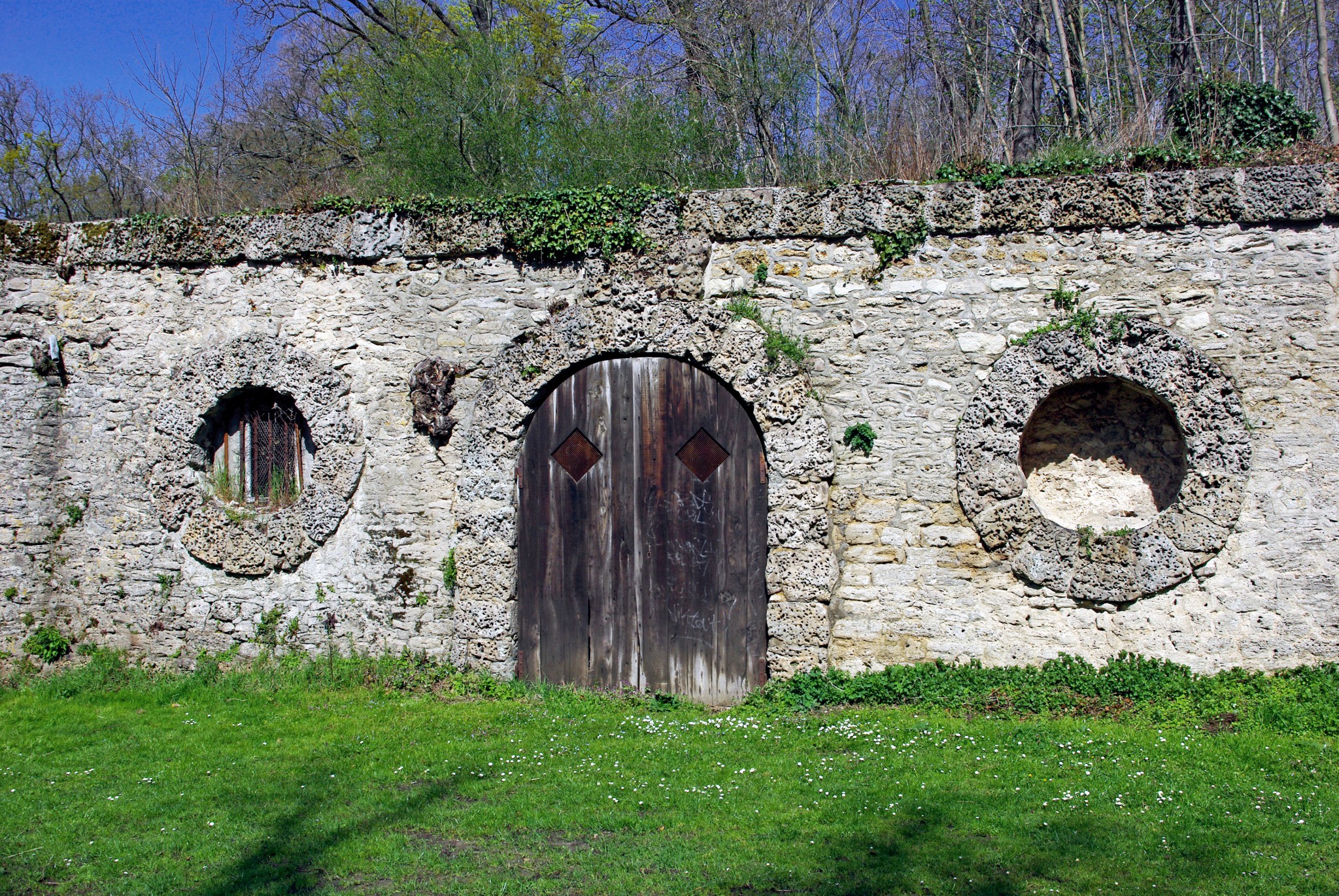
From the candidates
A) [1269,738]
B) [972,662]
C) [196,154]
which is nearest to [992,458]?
[972,662]

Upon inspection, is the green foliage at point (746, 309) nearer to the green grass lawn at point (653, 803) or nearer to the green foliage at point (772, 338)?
the green foliage at point (772, 338)

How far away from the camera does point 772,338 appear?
242 inches

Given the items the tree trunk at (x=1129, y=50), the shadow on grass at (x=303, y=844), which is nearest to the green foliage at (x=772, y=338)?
the shadow on grass at (x=303, y=844)

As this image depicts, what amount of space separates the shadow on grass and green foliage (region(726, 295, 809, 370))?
3.37 meters

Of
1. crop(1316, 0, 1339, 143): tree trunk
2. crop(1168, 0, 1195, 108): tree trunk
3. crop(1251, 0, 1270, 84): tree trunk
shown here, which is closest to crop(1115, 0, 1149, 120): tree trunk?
crop(1168, 0, 1195, 108): tree trunk

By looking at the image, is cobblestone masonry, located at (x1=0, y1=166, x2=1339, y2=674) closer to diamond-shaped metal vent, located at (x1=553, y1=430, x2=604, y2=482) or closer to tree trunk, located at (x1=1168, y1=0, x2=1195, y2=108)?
diamond-shaped metal vent, located at (x1=553, y1=430, x2=604, y2=482)

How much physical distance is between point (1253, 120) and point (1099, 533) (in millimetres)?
3291

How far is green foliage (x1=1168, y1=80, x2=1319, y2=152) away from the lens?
6.44 meters

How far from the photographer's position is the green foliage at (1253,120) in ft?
21.1

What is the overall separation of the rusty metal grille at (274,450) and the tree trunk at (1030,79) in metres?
8.69

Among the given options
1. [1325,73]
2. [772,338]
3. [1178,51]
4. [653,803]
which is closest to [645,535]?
[772,338]

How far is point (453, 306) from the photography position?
6.71 meters

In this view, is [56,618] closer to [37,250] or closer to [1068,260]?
[37,250]

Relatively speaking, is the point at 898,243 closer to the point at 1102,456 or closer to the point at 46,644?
the point at 1102,456
